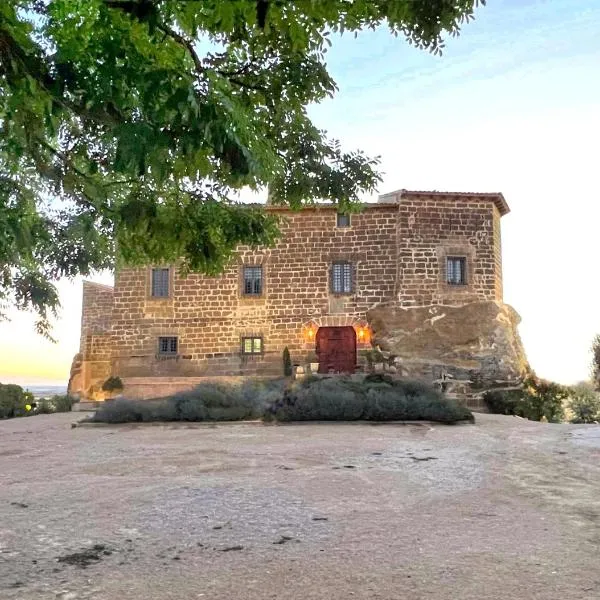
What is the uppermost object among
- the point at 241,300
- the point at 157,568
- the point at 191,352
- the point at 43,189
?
the point at 43,189

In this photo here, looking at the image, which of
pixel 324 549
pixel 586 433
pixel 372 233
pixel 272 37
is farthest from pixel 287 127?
pixel 372 233

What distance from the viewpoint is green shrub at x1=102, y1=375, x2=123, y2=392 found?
934 inches

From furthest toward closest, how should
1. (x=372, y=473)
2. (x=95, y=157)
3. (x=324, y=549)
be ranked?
(x=95, y=157) → (x=372, y=473) → (x=324, y=549)

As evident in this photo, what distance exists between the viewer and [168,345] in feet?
80.6

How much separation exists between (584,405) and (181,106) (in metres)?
19.8

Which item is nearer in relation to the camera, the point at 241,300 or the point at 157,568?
the point at 157,568

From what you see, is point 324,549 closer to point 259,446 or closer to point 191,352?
point 259,446

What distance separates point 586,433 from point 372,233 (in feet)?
47.8

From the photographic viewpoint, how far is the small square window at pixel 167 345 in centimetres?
2448

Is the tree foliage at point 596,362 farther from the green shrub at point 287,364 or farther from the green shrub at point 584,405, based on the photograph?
the green shrub at point 287,364

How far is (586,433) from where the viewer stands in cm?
1053

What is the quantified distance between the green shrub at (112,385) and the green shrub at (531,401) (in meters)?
13.4

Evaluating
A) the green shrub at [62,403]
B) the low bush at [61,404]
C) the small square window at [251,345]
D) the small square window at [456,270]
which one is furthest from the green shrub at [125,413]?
the small square window at [456,270]

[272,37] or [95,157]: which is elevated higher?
[272,37]
